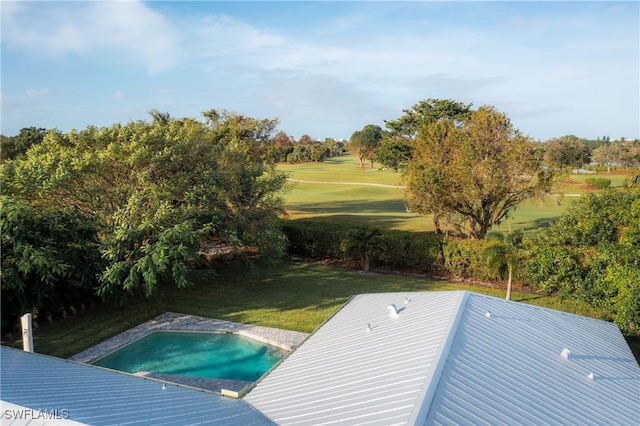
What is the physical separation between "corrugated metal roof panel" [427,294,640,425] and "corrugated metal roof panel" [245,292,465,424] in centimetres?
40

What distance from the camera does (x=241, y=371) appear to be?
12203 mm

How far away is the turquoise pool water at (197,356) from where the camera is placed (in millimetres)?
12148

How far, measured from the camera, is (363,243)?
68.5 feet

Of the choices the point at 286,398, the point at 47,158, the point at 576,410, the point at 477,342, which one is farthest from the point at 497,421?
the point at 47,158

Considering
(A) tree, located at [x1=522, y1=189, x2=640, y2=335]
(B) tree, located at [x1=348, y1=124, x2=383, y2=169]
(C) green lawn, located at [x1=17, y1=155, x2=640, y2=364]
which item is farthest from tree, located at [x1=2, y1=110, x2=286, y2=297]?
(B) tree, located at [x1=348, y1=124, x2=383, y2=169]

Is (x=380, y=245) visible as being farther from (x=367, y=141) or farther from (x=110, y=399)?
(x=367, y=141)

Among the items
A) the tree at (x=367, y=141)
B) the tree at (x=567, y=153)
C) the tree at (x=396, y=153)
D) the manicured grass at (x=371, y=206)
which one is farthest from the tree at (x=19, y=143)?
the tree at (x=567, y=153)

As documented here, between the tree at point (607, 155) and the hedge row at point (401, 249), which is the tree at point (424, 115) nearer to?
the hedge row at point (401, 249)

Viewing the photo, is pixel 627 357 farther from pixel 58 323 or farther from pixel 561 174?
pixel 58 323

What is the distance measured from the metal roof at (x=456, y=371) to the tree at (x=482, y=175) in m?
10.5

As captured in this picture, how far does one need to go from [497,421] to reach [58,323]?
546 inches

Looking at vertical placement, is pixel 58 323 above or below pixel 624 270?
below

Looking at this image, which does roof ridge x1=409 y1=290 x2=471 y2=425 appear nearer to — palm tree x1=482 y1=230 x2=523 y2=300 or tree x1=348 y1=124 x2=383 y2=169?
palm tree x1=482 y1=230 x2=523 y2=300

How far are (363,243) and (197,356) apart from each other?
10089 millimetres
